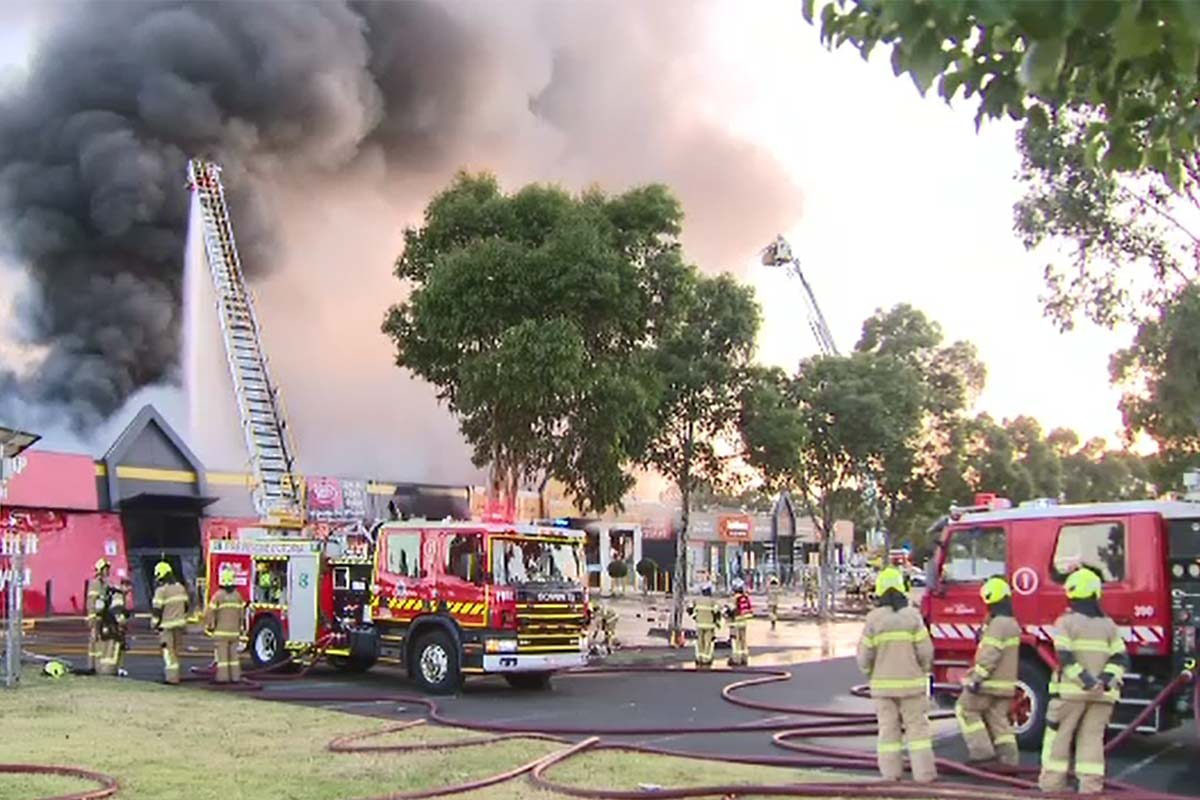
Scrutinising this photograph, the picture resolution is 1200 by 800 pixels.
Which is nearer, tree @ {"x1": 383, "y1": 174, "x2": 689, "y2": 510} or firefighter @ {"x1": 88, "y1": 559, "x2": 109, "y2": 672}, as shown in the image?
firefighter @ {"x1": 88, "y1": 559, "x2": 109, "y2": 672}

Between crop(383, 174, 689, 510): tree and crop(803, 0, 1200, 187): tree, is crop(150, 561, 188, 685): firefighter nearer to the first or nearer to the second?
crop(383, 174, 689, 510): tree

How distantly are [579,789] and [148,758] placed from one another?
3481 millimetres

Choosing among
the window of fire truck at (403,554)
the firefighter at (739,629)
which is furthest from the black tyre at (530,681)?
the firefighter at (739,629)

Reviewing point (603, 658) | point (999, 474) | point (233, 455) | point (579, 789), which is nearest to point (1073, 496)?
point (999, 474)

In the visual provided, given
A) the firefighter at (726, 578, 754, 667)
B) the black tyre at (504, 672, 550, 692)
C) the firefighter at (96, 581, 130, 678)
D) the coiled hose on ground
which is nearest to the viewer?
the coiled hose on ground

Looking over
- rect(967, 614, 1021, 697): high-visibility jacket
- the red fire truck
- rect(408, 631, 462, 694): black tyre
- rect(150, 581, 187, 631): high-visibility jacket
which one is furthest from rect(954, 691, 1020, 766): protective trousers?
rect(150, 581, 187, 631): high-visibility jacket

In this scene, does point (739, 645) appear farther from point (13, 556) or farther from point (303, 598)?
point (13, 556)

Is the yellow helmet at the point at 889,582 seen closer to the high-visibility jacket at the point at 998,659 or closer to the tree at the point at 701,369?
the high-visibility jacket at the point at 998,659

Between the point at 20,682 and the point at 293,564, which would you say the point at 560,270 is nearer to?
the point at 293,564

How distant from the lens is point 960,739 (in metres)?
10.6

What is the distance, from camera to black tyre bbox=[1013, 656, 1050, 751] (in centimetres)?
969

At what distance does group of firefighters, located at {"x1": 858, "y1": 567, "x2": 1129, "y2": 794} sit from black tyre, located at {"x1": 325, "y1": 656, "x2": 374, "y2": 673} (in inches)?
369

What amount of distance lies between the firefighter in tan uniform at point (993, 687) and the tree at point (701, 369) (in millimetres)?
12857

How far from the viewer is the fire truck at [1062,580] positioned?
9445 millimetres
